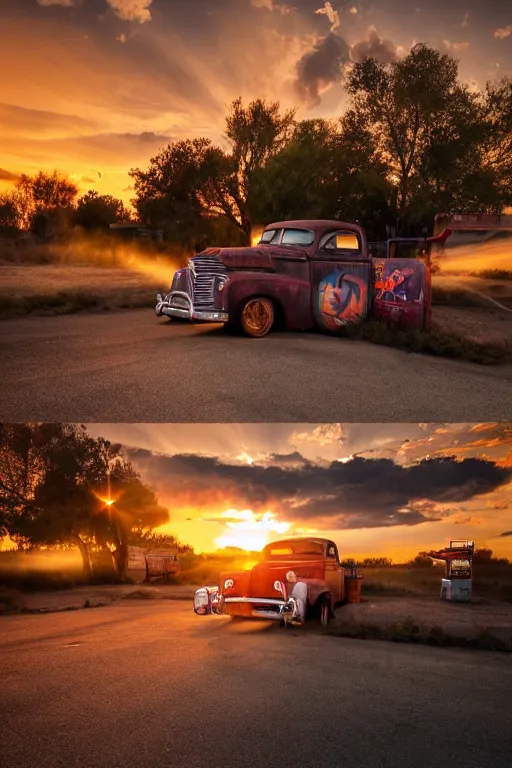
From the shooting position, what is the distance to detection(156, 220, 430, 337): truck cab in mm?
6969

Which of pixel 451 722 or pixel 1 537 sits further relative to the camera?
pixel 1 537

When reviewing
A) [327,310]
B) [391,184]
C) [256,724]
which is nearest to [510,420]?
[327,310]

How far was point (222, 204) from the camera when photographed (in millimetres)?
7910

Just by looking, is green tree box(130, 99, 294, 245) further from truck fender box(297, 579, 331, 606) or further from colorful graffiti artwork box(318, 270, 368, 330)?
truck fender box(297, 579, 331, 606)

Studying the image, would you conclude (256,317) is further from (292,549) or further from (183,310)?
(292,549)

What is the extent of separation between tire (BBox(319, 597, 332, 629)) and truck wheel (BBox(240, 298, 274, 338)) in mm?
2710

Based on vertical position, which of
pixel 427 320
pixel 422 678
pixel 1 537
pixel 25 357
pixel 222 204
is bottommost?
pixel 422 678

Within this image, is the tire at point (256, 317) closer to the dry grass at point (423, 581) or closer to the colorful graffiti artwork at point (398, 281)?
the colorful graffiti artwork at point (398, 281)

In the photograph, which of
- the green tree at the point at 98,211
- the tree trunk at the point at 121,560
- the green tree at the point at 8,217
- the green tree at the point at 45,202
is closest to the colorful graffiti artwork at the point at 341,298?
the green tree at the point at 98,211

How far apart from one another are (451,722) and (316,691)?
0.92 metres

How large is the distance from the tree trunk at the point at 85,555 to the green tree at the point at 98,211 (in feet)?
10.8

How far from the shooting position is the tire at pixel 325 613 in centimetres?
698

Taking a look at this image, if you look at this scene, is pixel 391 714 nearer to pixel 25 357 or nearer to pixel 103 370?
pixel 103 370

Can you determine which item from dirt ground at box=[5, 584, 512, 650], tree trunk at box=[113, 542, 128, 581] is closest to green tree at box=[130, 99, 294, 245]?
tree trunk at box=[113, 542, 128, 581]
